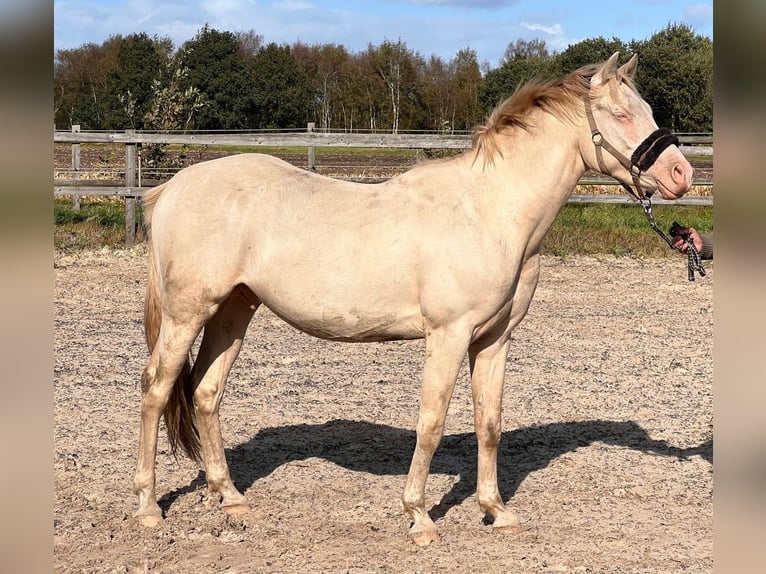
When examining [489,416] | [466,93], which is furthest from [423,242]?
[466,93]

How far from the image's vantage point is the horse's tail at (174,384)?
14.3 ft

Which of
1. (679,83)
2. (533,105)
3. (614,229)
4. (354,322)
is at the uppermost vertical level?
(679,83)

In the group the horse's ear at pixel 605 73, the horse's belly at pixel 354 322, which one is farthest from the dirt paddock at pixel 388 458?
the horse's ear at pixel 605 73

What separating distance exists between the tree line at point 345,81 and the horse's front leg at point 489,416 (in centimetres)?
2376

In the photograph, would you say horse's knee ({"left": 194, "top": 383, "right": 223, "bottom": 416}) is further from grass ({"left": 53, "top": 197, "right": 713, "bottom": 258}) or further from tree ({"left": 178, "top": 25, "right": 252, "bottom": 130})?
tree ({"left": 178, "top": 25, "right": 252, "bottom": 130})

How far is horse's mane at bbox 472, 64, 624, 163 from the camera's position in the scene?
3859 mm

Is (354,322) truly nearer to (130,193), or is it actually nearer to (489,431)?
(489,431)

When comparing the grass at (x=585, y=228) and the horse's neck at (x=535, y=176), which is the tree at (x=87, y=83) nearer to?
the grass at (x=585, y=228)

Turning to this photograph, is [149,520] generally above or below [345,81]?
below

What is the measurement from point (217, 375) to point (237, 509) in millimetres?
718

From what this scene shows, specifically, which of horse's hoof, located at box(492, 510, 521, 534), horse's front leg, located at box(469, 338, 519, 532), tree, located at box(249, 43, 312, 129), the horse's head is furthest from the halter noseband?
tree, located at box(249, 43, 312, 129)

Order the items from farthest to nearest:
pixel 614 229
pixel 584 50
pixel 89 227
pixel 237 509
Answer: pixel 584 50 → pixel 614 229 → pixel 89 227 → pixel 237 509

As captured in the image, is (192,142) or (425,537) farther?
(192,142)

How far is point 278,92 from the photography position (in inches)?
1681
